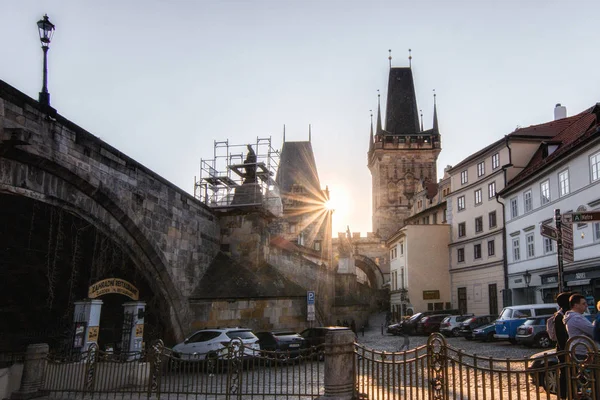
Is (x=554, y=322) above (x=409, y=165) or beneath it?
beneath

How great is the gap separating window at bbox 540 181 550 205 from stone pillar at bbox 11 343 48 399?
83.9 ft

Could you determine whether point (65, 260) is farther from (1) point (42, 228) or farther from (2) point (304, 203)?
(2) point (304, 203)

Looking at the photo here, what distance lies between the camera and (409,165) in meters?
83.8

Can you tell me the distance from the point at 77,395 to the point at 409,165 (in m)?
76.2

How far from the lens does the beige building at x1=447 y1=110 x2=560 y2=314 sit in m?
35.0

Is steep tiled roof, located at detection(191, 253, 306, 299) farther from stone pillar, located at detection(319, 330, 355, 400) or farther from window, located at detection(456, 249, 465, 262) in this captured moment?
window, located at detection(456, 249, 465, 262)

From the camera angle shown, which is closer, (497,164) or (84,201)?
(84,201)

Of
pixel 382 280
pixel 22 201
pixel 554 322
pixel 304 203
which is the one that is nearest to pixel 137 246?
pixel 22 201

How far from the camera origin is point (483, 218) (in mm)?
38531

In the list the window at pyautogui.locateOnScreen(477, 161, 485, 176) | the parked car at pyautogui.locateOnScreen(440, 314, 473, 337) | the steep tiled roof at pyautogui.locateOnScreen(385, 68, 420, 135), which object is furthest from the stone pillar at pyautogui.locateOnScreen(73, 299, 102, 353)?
the steep tiled roof at pyautogui.locateOnScreen(385, 68, 420, 135)

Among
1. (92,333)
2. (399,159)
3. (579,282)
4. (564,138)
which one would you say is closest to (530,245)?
(564,138)

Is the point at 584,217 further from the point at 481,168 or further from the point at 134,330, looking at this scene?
the point at 481,168

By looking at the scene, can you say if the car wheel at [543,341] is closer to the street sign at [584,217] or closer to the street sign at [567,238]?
the street sign at [567,238]

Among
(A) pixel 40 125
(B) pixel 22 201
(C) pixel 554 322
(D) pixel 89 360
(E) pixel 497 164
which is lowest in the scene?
(D) pixel 89 360
